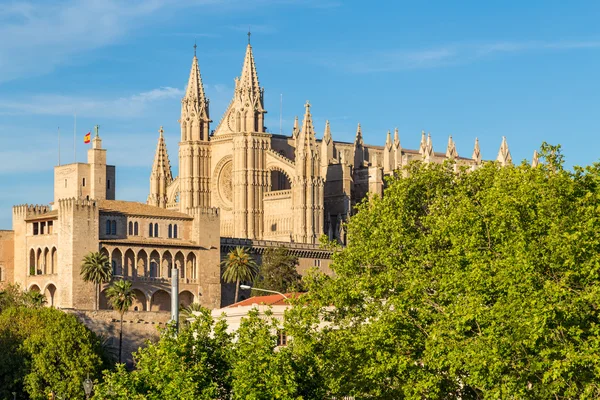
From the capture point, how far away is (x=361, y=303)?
70125 millimetres

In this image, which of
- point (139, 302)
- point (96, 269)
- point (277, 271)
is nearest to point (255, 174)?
point (277, 271)

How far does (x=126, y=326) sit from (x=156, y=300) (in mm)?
8181

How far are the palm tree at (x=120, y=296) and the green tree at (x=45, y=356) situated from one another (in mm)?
12062

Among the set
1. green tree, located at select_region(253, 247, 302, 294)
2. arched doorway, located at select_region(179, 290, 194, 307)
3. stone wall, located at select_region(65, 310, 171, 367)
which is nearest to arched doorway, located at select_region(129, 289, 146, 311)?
arched doorway, located at select_region(179, 290, 194, 307)

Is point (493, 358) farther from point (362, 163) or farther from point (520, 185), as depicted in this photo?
point (362, 163)

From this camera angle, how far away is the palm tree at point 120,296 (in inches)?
4510

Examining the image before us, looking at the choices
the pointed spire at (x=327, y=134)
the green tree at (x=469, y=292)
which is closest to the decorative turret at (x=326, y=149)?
the pointed spire at (x=327, y=134)

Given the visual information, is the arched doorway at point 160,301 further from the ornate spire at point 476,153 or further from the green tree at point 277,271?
the ornate spire at point 476,153

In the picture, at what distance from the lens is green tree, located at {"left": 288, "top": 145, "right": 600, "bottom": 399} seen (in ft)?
189

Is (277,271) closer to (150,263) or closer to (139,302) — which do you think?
(150,263)

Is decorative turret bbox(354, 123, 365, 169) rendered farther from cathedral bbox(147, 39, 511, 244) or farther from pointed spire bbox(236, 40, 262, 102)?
pointed spire bbox(236, 40, 262, 102)

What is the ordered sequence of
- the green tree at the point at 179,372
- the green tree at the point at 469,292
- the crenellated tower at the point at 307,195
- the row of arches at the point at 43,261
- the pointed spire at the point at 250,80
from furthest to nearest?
the pointed spire at the point at 250,80 < the crenellated tower at the point at 307,195 < the row of arches at the point at 43,261 < the green tree at the point at 469,292 < the green tree at the point at 179,372

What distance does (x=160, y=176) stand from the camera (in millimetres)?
155375

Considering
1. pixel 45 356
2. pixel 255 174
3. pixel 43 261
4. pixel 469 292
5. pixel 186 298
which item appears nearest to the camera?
pixel 469 292
